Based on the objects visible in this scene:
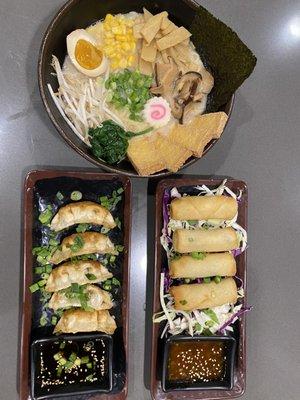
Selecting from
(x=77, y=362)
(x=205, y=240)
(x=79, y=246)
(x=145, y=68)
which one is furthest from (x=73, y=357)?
(x=145, y=68)

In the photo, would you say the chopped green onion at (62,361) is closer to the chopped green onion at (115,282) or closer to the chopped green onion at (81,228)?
the chopped green onion at (115,282)

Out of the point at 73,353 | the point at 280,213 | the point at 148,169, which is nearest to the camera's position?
the point at 148,169

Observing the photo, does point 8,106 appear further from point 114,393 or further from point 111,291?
point 114,393

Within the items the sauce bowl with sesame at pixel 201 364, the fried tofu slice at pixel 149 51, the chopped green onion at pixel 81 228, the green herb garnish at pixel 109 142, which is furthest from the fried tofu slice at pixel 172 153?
the sauce bowl with sesame at pixel 201 364

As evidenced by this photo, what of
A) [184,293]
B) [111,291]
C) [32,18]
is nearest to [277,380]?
[184,293]

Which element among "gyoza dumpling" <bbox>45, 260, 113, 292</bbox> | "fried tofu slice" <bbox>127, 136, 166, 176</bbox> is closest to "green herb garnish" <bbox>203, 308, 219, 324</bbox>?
"gyoza dumpling" <bbox>45, 260, 113, 292</bbox>

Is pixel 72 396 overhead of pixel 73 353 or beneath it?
beneath

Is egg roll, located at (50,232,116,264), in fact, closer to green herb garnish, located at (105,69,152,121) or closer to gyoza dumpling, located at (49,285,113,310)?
gyoza dumpling, located at (49,285,113,310)
